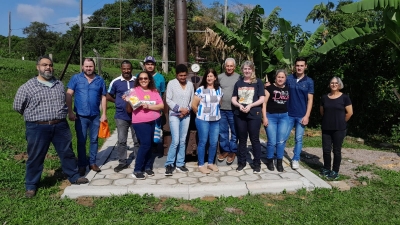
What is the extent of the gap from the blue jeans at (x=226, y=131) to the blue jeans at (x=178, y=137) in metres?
0.64

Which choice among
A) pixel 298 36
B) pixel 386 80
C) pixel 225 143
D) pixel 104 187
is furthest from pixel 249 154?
pixel 298 36

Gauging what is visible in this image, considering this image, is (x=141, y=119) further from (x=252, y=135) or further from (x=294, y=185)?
(x=294, y=185)

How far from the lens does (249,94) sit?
15.7 feet

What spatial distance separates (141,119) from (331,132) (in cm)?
272

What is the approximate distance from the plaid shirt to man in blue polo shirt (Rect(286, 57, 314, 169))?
3.25 metres

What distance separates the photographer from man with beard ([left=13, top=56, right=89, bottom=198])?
13.2 feet

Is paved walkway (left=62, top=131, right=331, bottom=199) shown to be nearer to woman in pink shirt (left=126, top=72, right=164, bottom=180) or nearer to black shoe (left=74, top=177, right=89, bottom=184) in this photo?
black shoe (left=74, top=177, right=89, bottom=184)

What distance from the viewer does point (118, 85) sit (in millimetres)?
5008

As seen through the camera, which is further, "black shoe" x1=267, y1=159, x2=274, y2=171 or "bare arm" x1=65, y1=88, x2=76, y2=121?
"black shoe" x1=267, y1=159, x2=274, y2=171

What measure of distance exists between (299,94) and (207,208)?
7.44 feet

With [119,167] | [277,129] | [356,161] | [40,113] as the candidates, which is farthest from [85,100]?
[356,161]

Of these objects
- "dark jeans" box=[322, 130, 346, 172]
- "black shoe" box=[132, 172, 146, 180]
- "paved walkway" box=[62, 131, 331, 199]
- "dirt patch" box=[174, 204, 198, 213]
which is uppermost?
"dark jeans" box=[322, 130, 346, 172]

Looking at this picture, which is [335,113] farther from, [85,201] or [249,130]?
[85,201]

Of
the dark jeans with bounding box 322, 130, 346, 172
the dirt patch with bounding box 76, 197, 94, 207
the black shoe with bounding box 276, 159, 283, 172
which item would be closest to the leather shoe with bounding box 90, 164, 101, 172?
the dirt patch with bounding box 76, 197, 94, 207
